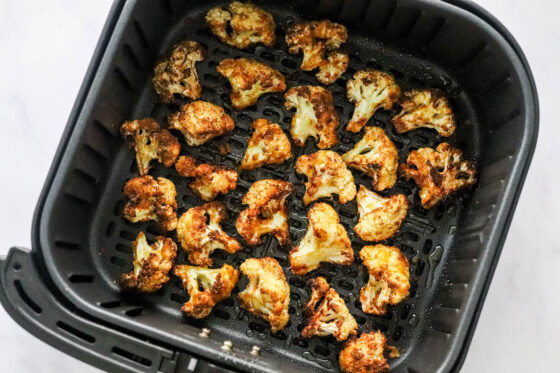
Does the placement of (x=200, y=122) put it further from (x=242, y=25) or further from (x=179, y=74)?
(x=242, y=25)

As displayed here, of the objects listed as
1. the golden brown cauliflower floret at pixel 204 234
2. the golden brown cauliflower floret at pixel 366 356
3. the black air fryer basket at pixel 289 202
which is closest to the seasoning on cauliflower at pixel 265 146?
the black air fryer basket at pixel 289 202

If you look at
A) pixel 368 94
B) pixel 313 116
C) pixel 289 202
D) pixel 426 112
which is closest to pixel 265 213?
pixel 289 202

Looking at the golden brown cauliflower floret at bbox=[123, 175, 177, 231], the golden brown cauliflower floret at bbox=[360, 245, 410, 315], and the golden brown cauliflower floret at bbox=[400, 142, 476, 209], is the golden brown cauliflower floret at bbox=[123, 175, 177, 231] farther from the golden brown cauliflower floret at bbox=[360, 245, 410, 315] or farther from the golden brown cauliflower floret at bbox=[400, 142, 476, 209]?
the golden brown cauliflower floret at bbox=[400, 142, 476, 209]

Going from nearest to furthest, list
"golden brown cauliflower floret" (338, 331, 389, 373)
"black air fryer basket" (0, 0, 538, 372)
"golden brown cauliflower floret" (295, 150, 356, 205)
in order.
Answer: "black air fryer basket" (0, 0, 538, 372) < "golden brown cauliflower floret" (338, 331, 389, 373) < "golden brown cauliflower floret" (295, 150, 356, 205)

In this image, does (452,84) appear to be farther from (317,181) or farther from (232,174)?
(232,174)

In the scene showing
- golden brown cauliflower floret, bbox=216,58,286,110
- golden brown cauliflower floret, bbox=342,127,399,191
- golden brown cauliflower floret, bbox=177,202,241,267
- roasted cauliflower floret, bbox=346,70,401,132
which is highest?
roasted cauliflower floret, bbox=346,70,401,132

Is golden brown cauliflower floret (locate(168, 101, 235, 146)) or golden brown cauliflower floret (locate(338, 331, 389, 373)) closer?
golden brown cauliflower floret (locate(338, 331, 389, 373))

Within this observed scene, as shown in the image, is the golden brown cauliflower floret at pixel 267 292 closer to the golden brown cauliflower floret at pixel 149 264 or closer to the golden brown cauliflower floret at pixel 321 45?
the golden brown cauliflower floret at pixel 149 264

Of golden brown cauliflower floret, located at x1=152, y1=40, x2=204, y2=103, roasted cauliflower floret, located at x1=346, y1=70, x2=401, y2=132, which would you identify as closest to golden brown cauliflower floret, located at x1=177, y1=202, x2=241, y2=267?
golden brown cauliflower floret, located at x1=152, y1=40, x2=204, y2=103
